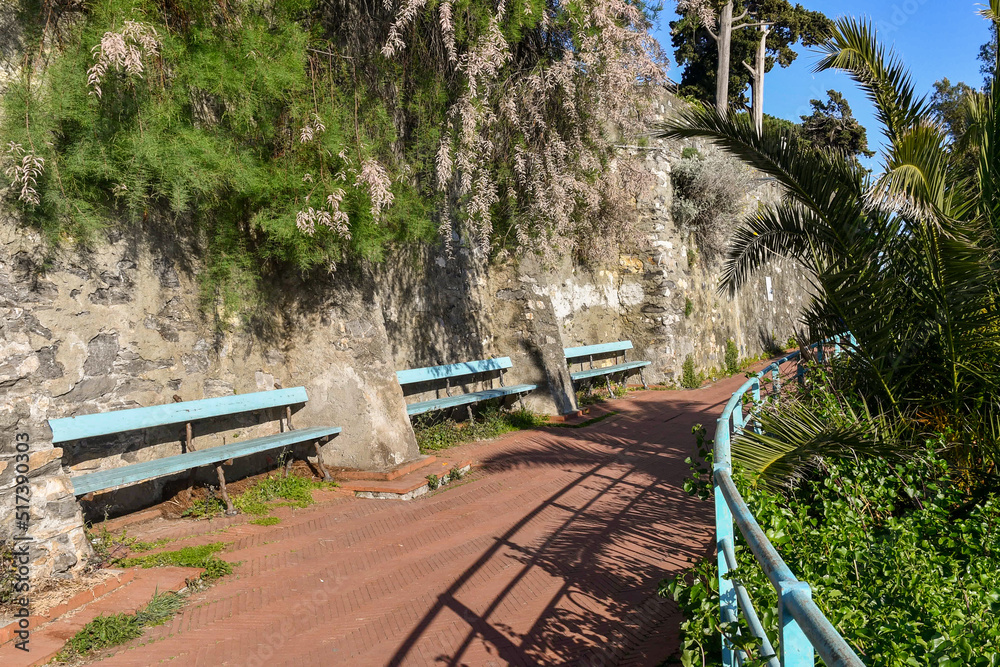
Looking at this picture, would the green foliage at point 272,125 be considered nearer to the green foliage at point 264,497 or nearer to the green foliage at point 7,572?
the green foliage at point 264,497

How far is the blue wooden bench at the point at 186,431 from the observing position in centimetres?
496

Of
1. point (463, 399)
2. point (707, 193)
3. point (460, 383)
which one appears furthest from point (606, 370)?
point (707, 193)

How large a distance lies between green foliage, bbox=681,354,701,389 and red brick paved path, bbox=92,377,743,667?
7.04m

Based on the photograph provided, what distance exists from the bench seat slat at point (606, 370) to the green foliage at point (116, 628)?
7.66m

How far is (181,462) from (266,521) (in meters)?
0.83

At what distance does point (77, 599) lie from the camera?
4.04 meters

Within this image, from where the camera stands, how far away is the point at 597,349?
42.2ft

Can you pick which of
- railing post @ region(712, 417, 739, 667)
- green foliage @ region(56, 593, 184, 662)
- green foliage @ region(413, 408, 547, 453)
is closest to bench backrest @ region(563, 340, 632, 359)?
green foliage @ region(413, 408, 547, 453)

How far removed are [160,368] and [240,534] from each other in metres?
1.66

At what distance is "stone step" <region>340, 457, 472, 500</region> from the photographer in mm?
6578

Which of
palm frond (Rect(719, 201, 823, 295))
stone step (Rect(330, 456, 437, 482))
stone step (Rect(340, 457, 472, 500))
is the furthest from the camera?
stone step (Rect(330, 456, 437, 482))

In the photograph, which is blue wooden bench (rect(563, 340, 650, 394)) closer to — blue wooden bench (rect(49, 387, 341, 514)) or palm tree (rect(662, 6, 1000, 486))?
blue wooden bench (rect(49, 387, 341, 514))

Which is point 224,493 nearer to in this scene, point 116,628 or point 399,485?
point 399,485

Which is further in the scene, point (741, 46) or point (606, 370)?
point (741, 46)
